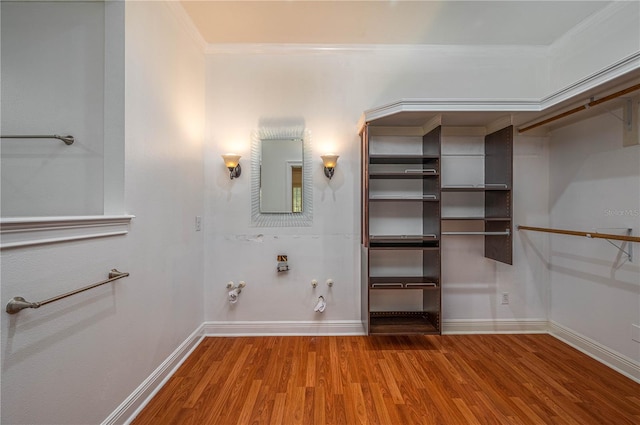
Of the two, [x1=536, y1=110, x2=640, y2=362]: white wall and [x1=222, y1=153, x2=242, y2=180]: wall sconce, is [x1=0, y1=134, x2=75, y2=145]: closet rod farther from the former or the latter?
[x1=536, y1=110, x2=640, y2=362]: white wall

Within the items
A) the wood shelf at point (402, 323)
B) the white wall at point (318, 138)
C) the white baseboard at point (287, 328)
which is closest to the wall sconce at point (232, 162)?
the white wall at point (318, 138)

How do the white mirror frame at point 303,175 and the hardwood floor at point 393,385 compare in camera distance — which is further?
the white mirror frame at point 303,175

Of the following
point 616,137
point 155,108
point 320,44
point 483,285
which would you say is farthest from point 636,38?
point 155,108

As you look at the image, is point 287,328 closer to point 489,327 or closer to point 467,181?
point 489,327

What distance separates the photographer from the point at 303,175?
2395 millimetres

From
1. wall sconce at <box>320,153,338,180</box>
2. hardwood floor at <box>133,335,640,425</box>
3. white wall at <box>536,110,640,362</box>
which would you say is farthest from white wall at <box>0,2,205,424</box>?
white wall at <box>536,110,640,362</box>

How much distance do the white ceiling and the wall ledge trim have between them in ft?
5.87

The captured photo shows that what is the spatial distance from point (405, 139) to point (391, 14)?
996 millimetres

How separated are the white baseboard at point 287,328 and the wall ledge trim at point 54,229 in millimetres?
1444

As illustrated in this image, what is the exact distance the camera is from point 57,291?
3.38ft

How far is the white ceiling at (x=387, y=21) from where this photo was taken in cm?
192

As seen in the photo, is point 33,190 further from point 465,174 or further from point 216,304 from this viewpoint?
point 465,174

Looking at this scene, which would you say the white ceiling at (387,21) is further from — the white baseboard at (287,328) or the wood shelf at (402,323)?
the white baseboard at (287,328)

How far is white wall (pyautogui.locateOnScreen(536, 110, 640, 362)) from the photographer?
71.1 inches
